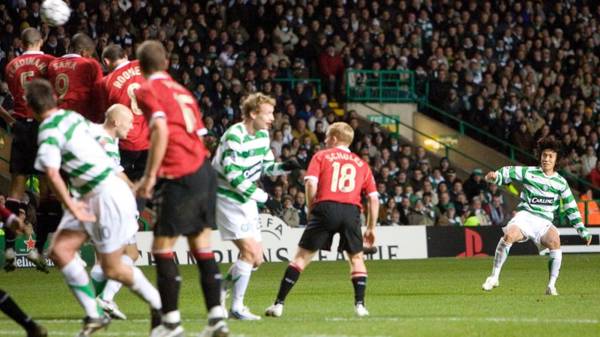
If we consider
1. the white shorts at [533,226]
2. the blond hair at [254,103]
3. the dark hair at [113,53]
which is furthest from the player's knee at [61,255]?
the white shorts at [533,226]

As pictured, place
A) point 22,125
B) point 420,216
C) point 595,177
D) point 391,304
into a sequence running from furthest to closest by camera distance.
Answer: point 595,177, point 420,216, point 391,304, point 22,125

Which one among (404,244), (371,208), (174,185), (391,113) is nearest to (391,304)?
(371,208)

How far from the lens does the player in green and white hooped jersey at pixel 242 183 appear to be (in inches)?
422

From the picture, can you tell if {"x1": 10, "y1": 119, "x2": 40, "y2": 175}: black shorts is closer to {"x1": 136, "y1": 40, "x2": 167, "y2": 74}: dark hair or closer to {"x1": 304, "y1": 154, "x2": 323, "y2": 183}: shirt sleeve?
{"x1": 304, "y1": 154, "x2": 323, "y2": 183}: shirt sleeve

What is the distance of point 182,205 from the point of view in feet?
28.0

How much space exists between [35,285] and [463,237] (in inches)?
432

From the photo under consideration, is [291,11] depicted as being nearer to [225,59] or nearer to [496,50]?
[225,59]

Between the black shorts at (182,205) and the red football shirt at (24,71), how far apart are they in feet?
14.4

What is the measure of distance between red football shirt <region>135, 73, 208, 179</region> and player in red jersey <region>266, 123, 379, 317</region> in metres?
2.75

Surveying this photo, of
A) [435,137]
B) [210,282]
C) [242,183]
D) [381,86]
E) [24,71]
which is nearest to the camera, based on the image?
[210,282]

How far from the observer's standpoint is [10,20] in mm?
24484

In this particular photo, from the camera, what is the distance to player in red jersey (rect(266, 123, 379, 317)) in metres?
11.2

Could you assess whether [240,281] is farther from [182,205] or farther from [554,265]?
[554,265]

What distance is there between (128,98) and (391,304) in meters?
3.57
